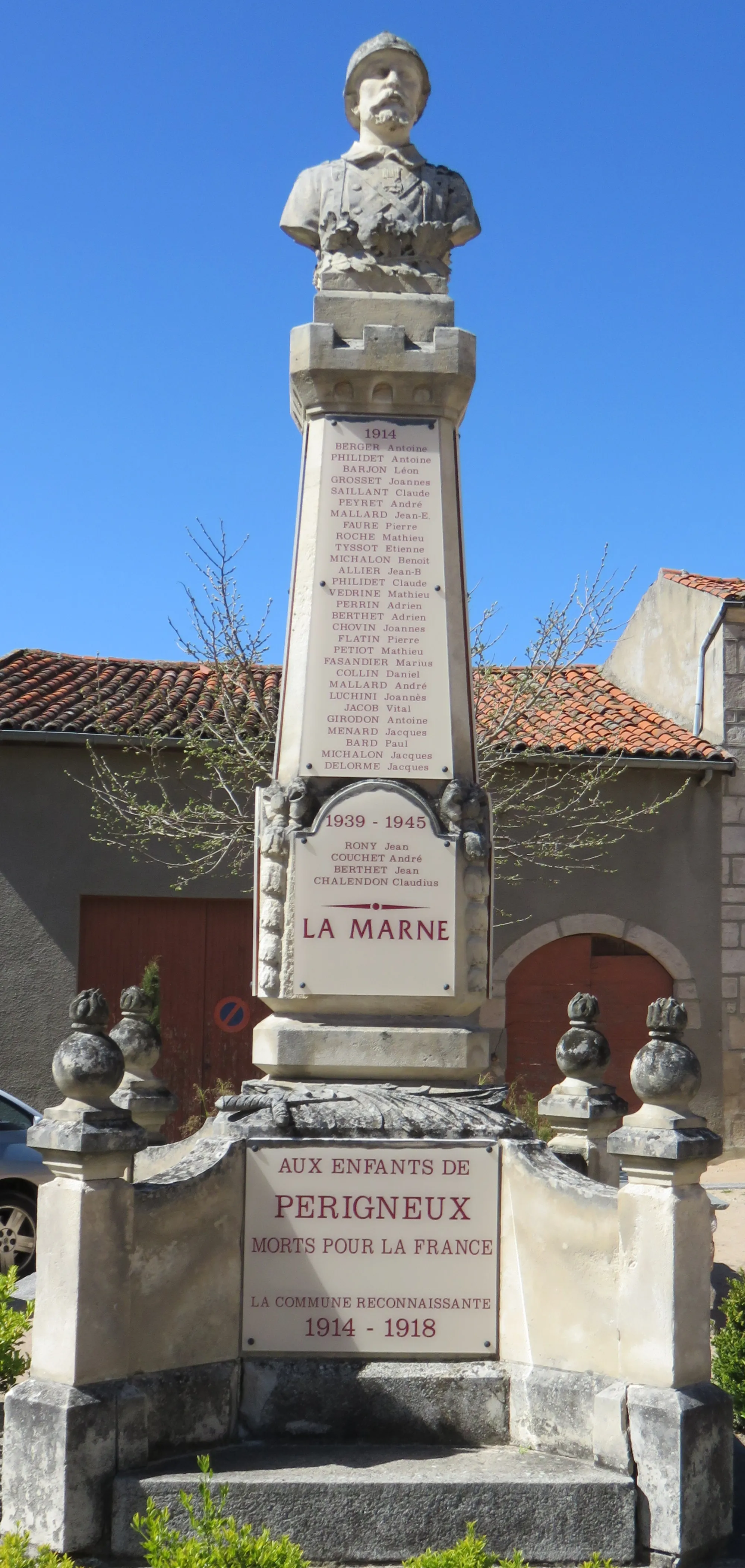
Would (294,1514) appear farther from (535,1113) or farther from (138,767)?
(138,767)

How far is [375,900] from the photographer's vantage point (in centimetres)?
516

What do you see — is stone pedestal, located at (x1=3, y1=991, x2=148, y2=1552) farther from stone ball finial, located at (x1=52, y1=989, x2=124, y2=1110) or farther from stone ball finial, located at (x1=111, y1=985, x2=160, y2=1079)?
stone ball finial, located at (x1=111, y1=985, x2=160, y2=1079)

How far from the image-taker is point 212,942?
1584 centimetres

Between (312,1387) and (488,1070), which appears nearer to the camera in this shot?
(312,1387)

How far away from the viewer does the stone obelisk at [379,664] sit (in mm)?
5113

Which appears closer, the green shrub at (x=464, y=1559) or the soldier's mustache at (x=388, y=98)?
the green shrub at (x=464, y=1559)

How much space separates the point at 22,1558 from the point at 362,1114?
1.89m

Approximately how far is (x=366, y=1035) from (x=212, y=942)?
1094 cm

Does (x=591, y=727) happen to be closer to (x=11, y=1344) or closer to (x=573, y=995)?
(x=573, y=995)

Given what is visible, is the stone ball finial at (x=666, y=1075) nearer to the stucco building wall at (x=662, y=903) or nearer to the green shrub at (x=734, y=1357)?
the green shrub at (x=734, y=1357)

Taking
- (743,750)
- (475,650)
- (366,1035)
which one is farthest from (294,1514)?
(743,750)

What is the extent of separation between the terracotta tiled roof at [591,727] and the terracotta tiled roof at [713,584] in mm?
1571

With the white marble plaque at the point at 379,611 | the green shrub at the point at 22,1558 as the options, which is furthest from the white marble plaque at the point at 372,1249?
the green shrub at the point at 22,1558

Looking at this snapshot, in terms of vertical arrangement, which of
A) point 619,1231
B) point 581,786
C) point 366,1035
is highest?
point 581,786
